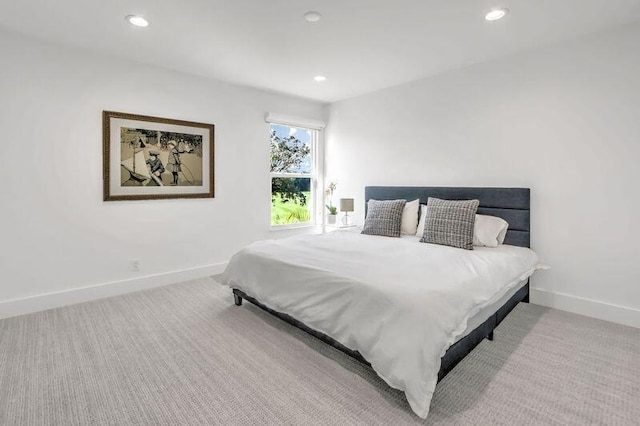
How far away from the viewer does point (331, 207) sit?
5.30 metres

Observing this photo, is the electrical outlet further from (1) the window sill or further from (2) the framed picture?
(1) the window sill

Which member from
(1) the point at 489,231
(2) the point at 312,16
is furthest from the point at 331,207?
(2) the point at 312,16

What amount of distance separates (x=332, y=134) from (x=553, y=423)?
4.51 metres

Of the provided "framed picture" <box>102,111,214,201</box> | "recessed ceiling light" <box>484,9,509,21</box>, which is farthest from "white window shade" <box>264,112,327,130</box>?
"recessed ceiling light" <box>484,9,509,21</box>

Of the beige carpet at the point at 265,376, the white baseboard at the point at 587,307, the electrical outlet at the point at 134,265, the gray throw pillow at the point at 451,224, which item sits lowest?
the beige carpet at the point at 265,376

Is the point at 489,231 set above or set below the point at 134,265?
above

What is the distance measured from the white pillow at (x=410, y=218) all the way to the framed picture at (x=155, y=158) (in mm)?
2463

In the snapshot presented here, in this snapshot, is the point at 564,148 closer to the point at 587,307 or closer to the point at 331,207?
the point at 587,307

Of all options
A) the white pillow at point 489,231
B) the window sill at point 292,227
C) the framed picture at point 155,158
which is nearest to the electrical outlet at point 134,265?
the framed picture at point 155,158

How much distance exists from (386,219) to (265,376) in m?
2.29

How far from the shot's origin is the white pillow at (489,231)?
322cm

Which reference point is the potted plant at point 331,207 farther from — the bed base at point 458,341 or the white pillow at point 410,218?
the bed base at point 458,341

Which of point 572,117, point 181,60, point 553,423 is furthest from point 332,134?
point 553,423

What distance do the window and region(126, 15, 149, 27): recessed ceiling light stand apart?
233 centimetres
